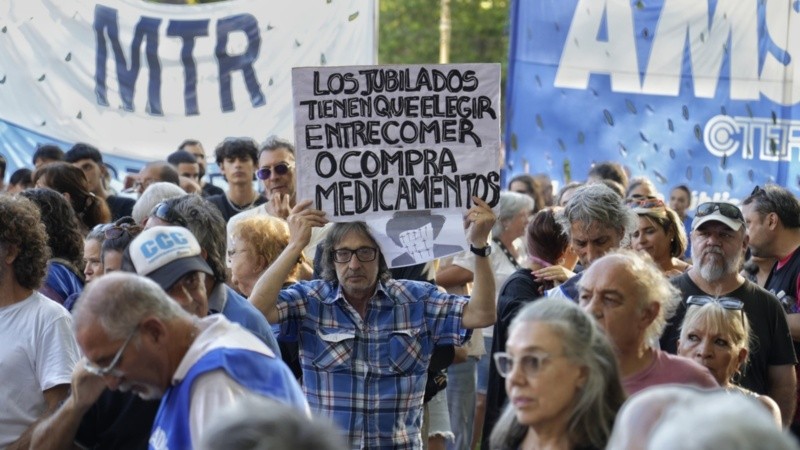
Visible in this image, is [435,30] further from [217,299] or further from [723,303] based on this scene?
[217,299]

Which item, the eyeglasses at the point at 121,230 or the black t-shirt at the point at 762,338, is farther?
the black t-shirt at the point at 762,338

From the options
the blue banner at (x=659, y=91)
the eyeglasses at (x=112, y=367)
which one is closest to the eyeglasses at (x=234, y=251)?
the eyeglasses at (x=112, y=367)

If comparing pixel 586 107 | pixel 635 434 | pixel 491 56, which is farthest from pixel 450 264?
pixel 491 56

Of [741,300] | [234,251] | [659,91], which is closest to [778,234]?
[741,300]

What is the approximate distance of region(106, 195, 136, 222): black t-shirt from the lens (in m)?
9.45

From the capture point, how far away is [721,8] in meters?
11.7

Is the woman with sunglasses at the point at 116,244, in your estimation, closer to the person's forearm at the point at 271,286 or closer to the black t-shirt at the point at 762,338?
the person's forearm at the point at 271,286

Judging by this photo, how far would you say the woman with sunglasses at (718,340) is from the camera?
5594 millimetres

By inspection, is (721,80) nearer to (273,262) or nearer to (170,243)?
(273,262)

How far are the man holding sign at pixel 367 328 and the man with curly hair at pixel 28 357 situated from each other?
100cm

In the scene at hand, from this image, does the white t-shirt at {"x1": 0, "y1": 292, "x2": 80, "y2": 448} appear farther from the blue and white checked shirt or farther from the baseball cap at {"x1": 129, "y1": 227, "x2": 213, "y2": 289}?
the blue and white checked shirt

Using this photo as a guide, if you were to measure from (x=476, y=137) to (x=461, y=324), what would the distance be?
1098 mm

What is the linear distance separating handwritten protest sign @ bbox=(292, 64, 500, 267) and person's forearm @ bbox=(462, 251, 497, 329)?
36 centimetres

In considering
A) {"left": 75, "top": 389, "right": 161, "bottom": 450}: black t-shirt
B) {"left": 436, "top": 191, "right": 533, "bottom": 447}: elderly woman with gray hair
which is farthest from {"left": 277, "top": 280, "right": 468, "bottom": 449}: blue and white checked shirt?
{"left": 436, "top": 191, "right": 533, "bottom": 447}: elderly woman with gray hair
